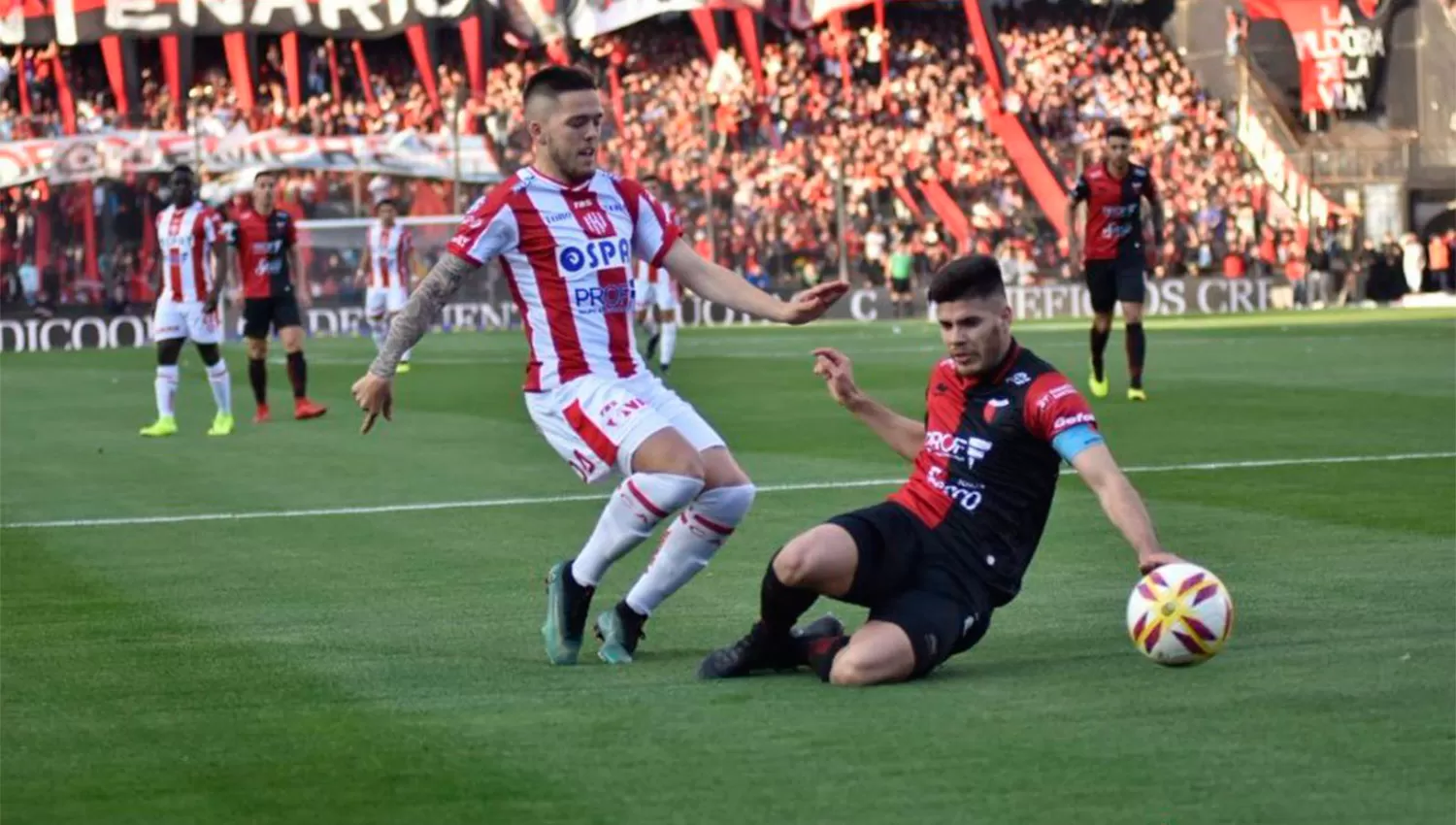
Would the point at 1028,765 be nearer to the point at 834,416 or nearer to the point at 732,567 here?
the point at 732,567

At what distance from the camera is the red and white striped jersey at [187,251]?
21.5 m

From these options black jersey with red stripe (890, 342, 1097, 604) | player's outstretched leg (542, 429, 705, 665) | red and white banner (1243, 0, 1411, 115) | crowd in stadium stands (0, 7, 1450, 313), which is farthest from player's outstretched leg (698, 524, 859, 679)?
red and white banner (1243, 0, 1411, 115)

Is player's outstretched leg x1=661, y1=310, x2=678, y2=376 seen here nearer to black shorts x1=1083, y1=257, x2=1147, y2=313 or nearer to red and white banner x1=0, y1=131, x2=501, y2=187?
black shorts x1=1083, y1=257, x2=1147, y2=313

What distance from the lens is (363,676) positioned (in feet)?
25.6

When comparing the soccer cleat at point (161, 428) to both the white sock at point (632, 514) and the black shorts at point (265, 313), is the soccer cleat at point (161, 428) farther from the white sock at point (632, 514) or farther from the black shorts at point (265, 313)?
the white sock at point (632, 514)

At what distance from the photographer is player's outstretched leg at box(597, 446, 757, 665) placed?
26.8 feet

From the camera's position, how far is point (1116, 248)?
21.4 m

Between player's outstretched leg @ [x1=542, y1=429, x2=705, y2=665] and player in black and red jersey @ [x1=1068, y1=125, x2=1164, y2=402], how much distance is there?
44.0 ft

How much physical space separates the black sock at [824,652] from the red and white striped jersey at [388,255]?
25456mm

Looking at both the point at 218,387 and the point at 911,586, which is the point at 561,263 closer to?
the point at 911,586

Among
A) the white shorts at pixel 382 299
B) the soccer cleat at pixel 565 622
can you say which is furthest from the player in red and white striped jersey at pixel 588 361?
the white shorts at pixel 382 299

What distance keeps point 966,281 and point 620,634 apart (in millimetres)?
1825

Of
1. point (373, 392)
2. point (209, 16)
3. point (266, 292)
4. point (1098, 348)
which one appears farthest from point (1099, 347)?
point (209, 16)

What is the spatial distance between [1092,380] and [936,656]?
14.6 m
